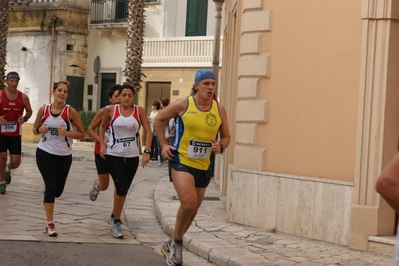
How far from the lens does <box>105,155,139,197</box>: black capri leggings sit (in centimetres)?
996

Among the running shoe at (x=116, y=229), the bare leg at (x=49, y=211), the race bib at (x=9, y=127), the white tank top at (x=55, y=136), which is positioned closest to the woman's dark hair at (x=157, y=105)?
the race bib at (x=9, y=127)

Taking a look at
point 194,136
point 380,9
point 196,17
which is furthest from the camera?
point 196,17

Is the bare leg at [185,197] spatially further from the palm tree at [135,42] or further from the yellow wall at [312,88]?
the palm tree at [135,42]

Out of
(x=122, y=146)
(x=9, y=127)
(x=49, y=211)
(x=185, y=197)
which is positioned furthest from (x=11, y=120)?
(x=185, y=197)

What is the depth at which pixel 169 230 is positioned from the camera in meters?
10.6

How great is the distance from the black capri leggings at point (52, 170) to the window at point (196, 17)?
72.4 feet

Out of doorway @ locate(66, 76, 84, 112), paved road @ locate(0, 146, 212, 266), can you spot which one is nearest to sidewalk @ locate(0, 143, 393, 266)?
paved road @ locate(0, 146, 212, 266)

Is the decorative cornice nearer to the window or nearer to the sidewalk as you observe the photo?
the sidewalk

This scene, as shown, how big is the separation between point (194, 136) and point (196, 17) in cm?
2398

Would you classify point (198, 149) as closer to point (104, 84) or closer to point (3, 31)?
point (3, 31)

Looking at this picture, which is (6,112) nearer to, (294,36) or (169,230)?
(169,230)

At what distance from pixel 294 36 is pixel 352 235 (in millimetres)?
2467

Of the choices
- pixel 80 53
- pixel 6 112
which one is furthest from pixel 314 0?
pixel 80 53

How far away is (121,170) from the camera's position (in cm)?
1003
